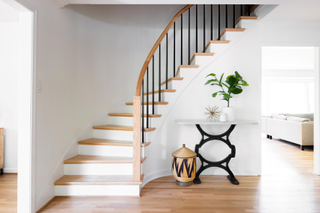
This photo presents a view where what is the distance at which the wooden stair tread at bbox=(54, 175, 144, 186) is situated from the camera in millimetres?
2342

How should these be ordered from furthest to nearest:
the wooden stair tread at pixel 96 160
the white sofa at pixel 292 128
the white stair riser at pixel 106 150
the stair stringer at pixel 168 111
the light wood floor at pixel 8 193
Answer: the white sofa at pixel 292 128
the stair stringer at pixel 168 111
the white stair riser at pixel 106 150
the wooden stair tread at pixel 96 160
the light wood floor at pixel 8 193

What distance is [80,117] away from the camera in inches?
119

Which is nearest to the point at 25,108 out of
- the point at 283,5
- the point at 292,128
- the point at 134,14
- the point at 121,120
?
the point at 121,120

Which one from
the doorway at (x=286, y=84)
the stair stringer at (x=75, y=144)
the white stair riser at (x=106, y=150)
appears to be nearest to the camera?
the stair stringer at (x=75, y=144)

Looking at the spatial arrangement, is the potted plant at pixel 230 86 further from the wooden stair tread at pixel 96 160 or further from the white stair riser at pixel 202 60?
the wooden stair tread at pixel 96 160

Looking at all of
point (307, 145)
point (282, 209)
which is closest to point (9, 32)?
point (282, 209)

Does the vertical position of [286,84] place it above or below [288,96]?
above

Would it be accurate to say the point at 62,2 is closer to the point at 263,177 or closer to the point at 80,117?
the point at 80,117

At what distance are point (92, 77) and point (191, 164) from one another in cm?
214

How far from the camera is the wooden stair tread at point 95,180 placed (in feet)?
7.68

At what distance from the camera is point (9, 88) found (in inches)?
121

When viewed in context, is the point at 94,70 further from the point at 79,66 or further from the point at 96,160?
the point at 96,160

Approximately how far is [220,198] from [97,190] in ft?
4.81

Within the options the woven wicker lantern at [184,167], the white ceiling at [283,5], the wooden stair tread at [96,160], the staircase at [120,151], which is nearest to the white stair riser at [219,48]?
the staircase at [120,151]
